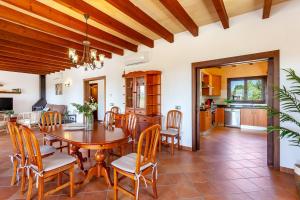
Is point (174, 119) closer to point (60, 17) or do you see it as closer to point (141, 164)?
point (141, 164)

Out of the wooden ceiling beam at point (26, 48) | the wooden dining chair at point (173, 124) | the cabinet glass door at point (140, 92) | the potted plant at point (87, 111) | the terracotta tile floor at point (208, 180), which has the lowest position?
the terracotta tile floor at point (208, 180)

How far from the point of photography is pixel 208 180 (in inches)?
98.6

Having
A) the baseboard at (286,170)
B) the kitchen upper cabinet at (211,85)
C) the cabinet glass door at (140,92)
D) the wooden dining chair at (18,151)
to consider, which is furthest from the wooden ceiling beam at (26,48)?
the baseboard at (286,170)

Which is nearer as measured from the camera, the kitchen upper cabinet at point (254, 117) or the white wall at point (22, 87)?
the kitchen upper cabinet at point (254, 117)

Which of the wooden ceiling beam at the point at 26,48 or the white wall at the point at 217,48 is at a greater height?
the wooden ceiling beam at the point at 26,48

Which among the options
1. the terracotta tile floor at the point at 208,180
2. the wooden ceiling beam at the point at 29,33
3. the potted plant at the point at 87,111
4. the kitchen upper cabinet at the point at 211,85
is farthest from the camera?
the kitchen upper cabinet at the point at 211,85

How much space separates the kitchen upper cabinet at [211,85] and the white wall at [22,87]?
330 inches

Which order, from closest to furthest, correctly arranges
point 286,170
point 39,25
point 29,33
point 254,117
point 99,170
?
point 99,170 < point 286,170 < point 39,25 < point 29,33 < point 254,117

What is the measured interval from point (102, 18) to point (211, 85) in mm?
→ 5281

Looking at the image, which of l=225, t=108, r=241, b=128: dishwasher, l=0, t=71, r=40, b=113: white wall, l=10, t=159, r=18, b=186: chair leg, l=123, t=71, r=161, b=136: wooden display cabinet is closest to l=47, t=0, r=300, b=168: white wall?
l=123, t=71, r=161, b=136: wooden display cabinet

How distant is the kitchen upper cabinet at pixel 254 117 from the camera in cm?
621

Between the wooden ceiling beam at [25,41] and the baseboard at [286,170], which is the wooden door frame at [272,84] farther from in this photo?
the wooden ceiling beam at [25,41]

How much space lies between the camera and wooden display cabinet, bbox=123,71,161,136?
4.24 meters

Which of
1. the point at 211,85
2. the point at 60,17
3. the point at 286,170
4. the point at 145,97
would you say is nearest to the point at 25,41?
the point at 60,17
